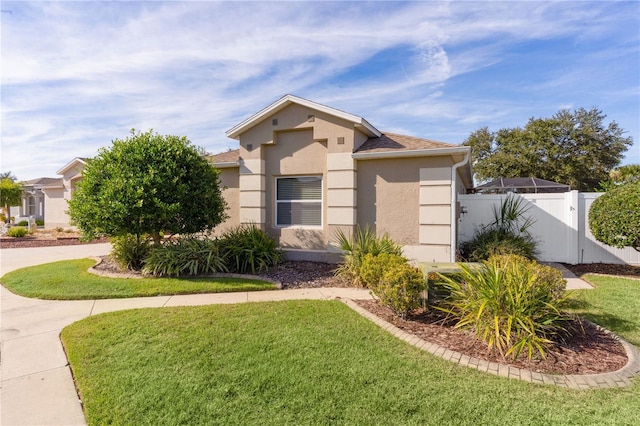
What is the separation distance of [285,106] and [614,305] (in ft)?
30.6

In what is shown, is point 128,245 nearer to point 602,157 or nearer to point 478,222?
point 478,222

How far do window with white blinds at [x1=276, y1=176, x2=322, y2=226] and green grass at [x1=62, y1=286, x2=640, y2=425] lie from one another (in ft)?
18.0

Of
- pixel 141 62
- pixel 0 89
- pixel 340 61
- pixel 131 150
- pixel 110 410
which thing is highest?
pixel 340 61

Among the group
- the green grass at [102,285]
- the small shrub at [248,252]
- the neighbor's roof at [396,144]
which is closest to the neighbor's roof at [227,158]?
the small shrub at [248,252]

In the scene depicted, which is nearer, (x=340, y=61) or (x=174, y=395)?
(x=174, y=395)

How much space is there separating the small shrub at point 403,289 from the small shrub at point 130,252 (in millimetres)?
7044

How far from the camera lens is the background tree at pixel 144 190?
7.65m

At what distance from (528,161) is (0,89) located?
33.3 meters

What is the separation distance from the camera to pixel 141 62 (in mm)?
9039

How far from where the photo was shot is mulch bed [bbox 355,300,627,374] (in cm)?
374

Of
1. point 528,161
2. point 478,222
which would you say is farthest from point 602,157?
point 478,222

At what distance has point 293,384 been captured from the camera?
3.26 meters

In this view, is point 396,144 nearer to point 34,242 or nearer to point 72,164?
point 34,242

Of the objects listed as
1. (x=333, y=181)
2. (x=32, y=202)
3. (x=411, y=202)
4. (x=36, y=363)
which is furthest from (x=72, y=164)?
(x=411, y=202)
